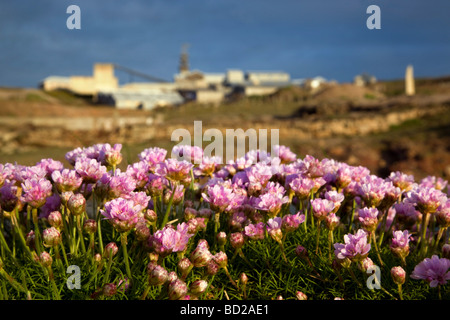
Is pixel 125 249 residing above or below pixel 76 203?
below

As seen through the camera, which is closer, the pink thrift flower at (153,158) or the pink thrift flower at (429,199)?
the pink thrift flower at (429,199)

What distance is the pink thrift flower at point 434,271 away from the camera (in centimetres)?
231

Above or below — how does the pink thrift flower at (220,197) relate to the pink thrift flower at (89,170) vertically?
below

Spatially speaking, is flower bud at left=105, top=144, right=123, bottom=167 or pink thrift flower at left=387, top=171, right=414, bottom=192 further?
pink thrift flower at left=387, top=171, right=414, bottom=192

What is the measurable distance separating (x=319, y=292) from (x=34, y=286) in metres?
1.70

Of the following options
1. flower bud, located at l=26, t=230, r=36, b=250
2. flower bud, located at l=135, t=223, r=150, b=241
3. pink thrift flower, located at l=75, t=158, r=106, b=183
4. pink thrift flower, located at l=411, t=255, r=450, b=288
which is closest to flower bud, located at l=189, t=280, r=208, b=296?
flower bud, located at l=135, t=223, r=150, b=241

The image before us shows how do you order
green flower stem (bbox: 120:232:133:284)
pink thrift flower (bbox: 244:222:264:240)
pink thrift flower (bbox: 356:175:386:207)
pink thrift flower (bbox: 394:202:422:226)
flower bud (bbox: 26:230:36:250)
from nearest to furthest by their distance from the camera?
green flower stem (bbox: 120:232:133:284) < pink thrift flower (bbox: 244:222:264:240) < flower bud (bbox: 26:230:36:250) < pink thrift flower (bbox: 356:175:386:207) < pink thrift flower (bbox: 394:202:422:226)

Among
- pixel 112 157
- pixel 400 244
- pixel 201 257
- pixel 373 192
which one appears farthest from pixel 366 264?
pixel 112 157

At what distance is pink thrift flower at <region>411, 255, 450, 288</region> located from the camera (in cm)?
231

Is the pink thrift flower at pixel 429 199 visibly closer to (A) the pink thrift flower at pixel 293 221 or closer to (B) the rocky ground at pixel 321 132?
(A) the pink thrift flower at pixel 293 221

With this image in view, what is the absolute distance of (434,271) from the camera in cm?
233

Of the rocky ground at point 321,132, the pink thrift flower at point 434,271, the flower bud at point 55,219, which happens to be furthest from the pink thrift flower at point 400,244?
the rocky ground at point 321,132

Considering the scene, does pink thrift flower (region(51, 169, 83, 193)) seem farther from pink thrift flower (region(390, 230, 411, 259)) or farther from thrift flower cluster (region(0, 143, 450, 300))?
pink thrift flower (region(390, 230, 411, 259))

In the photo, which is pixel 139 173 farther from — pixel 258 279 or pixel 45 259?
pixel 258 279
